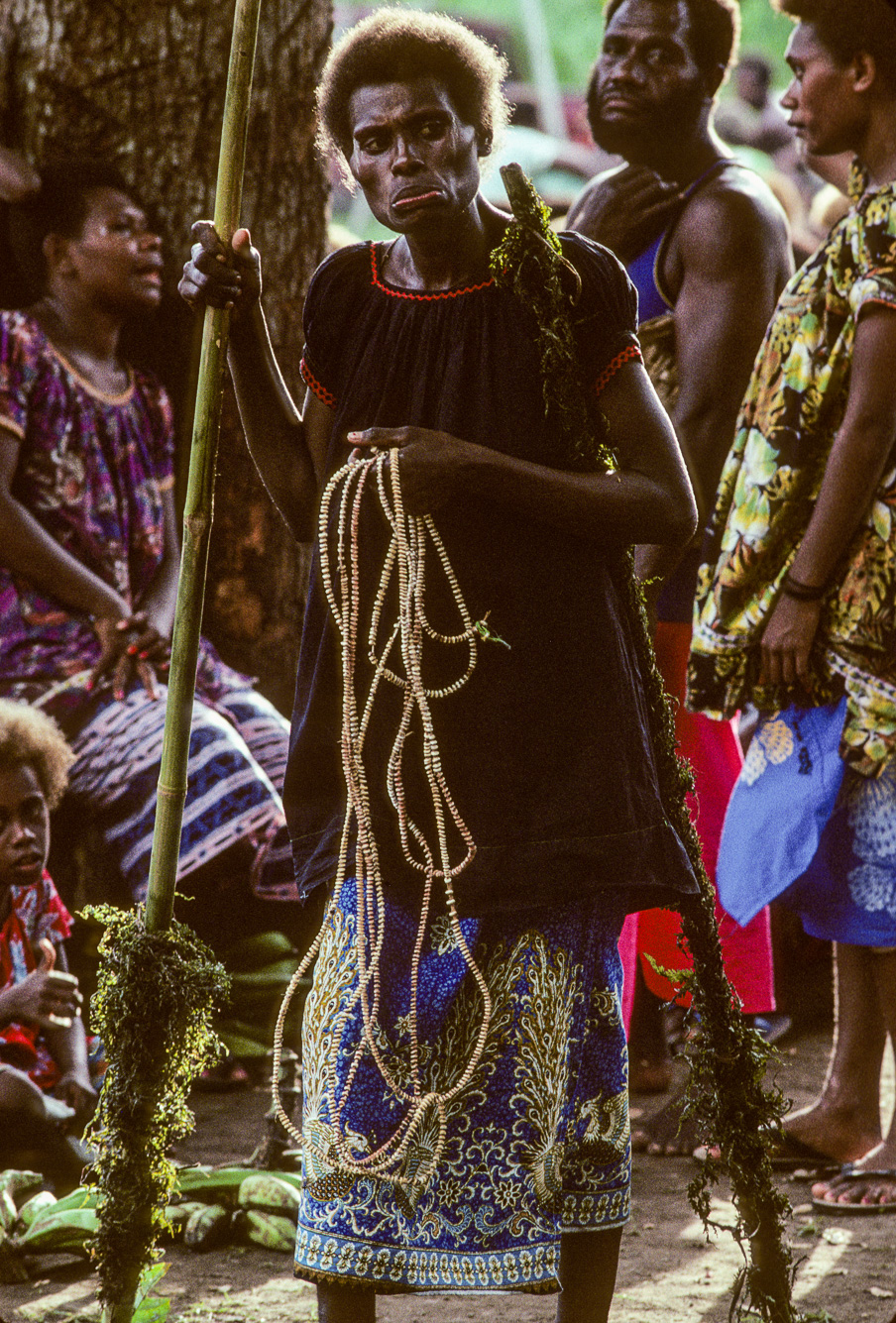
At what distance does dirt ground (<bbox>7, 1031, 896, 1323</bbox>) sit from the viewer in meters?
3.06

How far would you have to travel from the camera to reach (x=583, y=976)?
2.47 m

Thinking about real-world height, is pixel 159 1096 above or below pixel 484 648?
below

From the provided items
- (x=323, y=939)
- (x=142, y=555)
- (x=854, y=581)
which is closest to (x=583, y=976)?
(x=323, y=939)

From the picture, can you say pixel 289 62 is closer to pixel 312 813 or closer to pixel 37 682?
pixel 37 682

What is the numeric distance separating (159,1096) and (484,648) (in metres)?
0.85

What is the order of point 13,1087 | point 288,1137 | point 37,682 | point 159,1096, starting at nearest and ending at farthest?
point 159,1096
point 13,1087
point 288,1137
point 37,682

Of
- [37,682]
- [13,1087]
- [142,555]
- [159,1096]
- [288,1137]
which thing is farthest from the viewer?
[142,555]

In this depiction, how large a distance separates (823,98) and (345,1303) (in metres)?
2.84

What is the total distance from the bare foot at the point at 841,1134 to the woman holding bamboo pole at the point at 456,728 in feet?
5.28

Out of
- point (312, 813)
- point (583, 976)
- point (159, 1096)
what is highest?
point (312, 813)

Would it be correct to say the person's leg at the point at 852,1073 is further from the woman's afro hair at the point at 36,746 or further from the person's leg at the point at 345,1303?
the woman's afro hair at the point at 36,746

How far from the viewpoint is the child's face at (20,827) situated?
3.81 m

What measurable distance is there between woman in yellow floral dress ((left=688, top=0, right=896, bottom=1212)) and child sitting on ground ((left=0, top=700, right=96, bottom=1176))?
5.36 feet

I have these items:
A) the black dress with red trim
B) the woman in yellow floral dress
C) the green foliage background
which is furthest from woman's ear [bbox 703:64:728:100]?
the green foliage background
